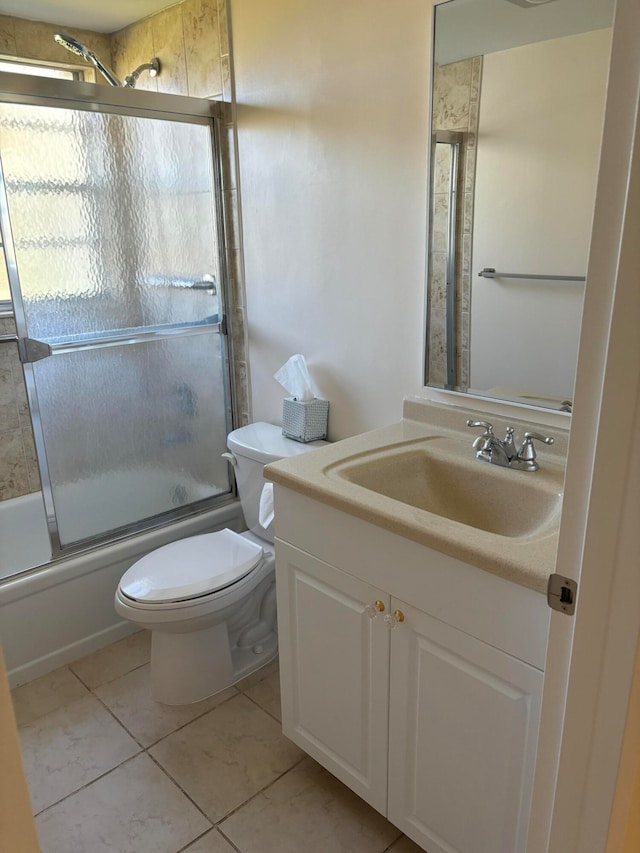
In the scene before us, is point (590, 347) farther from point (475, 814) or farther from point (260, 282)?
point (260, 282)

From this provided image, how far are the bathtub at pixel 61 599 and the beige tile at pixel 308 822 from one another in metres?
0.92

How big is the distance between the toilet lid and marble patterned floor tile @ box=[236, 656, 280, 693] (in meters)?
0.38

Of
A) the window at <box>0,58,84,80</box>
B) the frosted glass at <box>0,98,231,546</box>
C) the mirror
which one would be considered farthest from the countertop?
the window at <box>0,58,84,80</box>

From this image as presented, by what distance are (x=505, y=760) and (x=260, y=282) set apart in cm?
172

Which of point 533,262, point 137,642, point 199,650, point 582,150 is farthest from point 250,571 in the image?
point 582,150

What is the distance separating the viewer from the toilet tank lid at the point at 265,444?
2.14 metres

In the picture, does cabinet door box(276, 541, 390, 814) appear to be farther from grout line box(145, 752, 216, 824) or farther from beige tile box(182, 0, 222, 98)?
beige tile box(182, 0, 222, 98)

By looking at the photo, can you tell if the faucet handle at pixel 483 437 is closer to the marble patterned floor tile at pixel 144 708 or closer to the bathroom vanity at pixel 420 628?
the bathroom vanity at pixel 420 628

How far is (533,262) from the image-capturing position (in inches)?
62.1

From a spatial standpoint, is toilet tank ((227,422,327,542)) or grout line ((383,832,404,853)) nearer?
grout line ((383,832,404,853))

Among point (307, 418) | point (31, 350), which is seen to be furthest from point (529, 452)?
point (31, 350)

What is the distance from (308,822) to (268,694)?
493 mm

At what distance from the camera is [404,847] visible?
1.57 m

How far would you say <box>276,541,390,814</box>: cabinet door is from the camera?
145 cm
